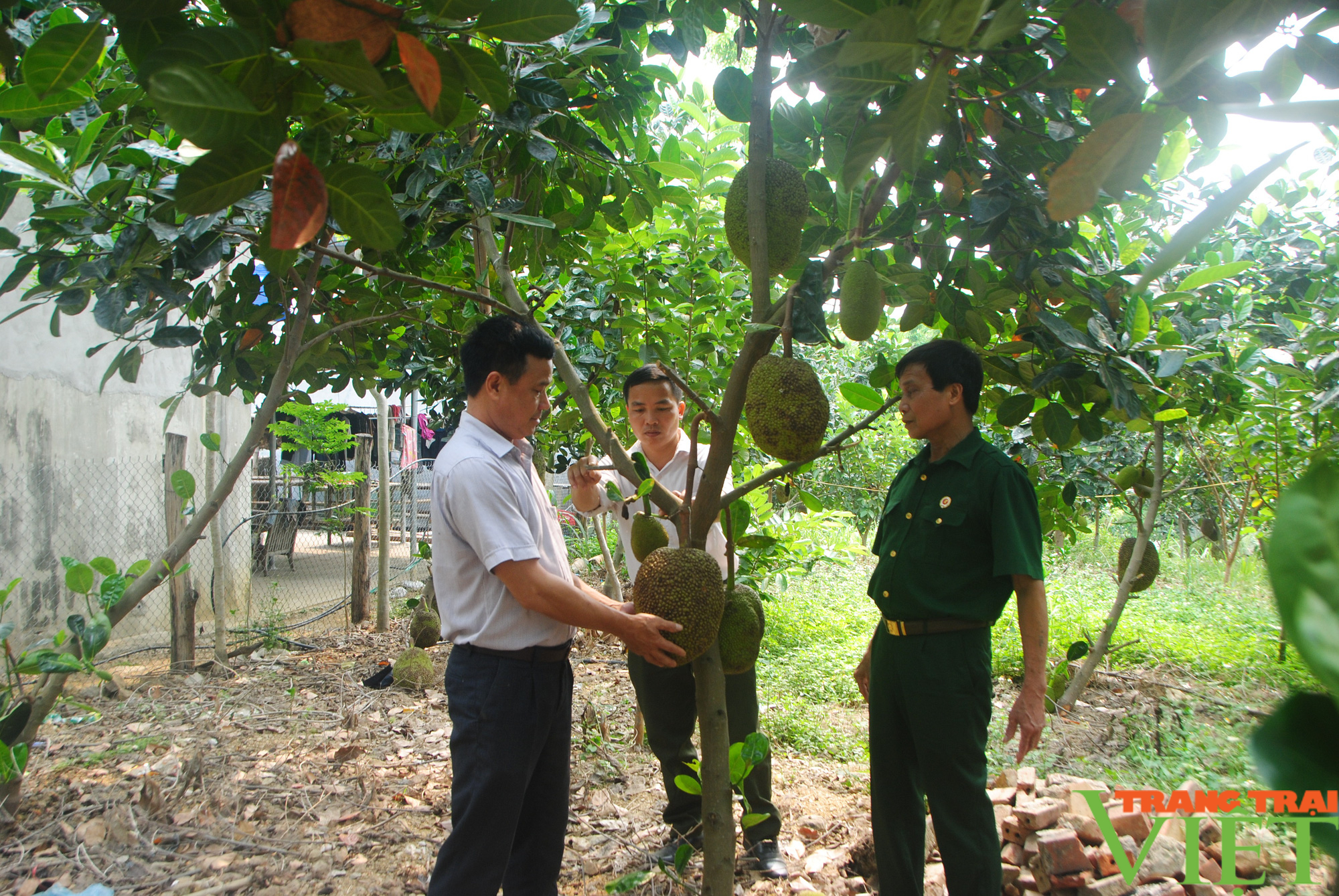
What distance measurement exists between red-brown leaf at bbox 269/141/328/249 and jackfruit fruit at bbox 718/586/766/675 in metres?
1.26

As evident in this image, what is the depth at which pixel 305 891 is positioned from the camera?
234 cm

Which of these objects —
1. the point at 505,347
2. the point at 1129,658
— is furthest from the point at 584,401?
the point at 1129,658

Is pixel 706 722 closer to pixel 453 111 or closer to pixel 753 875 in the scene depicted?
pixel 453 111

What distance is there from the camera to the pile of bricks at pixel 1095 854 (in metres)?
2.13

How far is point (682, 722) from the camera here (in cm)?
253

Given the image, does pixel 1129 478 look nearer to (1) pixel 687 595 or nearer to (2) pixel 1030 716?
(2) pixel 1030 716

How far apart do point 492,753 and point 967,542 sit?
1.28 metres

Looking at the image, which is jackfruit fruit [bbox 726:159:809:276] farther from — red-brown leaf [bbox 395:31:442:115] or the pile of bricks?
the pile of bricks

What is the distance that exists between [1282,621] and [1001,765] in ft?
11.0

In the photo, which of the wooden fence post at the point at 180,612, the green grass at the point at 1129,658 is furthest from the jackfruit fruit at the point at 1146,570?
the wooden fence post at the point at 180,612

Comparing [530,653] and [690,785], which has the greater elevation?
[530,653]

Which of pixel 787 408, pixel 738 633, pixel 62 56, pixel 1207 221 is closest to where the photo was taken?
pixel 1207 221

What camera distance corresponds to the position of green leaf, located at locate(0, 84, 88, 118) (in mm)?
864

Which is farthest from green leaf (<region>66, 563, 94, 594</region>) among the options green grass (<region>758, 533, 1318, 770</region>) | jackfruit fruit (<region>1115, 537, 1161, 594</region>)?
jackfruit fruit (<region>1115, 537, 1161, 594</region>)
